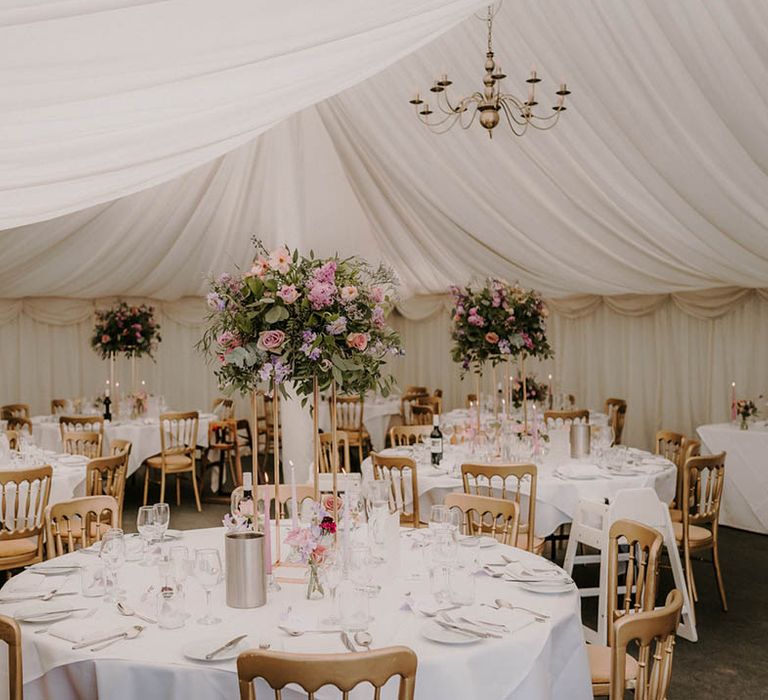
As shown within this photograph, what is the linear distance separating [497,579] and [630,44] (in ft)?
10.9

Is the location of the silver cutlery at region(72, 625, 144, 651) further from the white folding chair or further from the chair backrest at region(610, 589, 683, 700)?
the white folding chair

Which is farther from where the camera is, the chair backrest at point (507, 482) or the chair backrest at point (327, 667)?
the chair backrest at point (507, 482)

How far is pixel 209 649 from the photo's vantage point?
2557mm

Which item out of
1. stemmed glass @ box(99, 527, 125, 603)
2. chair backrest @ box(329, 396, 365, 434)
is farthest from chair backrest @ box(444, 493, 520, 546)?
chair backrest @ box(329, 396, 365, 434)

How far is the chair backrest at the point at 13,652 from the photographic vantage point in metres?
2.46

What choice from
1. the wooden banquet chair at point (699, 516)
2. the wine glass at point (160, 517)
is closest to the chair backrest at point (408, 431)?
the wooden banquet chair at point (699, 516)

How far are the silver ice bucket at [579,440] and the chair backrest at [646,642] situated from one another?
3544 millimetres

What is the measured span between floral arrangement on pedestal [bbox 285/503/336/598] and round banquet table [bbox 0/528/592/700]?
0.07m

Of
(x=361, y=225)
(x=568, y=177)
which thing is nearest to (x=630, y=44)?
(x=568, y=177)

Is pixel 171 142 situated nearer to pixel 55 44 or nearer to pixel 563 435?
pixel 55 44

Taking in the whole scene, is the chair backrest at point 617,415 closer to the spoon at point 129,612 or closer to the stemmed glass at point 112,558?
the stemmed glass at point 112,558

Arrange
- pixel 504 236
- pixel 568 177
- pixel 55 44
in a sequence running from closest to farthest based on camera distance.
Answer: pixel 55 44 → pixel 568 177 → pixel 504 236

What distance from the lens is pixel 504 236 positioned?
336 inches

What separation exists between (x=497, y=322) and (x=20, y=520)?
3.59 meters
